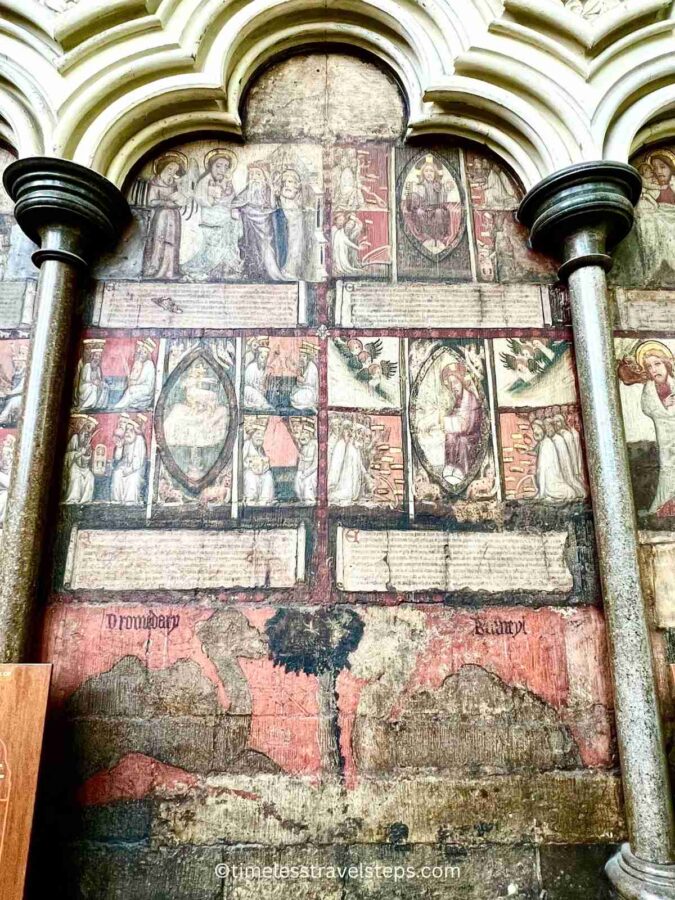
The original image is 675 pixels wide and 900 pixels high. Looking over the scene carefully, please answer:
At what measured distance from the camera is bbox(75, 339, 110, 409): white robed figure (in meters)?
3.78

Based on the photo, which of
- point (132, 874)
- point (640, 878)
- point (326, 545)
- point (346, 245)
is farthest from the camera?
point (346, 245)

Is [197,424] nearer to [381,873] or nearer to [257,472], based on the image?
[257,472]

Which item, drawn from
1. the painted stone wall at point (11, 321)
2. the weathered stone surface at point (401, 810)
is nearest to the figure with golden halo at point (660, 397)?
the weathered stone surface at point (401, 810)

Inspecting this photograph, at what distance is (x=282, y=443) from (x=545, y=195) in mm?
2199

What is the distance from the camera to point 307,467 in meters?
3.67

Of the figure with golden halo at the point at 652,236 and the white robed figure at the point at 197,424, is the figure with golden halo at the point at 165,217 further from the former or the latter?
the figure with golden halo at the point at 652,236

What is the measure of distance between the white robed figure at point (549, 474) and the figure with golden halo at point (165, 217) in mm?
2449

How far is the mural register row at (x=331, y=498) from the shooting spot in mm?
3217

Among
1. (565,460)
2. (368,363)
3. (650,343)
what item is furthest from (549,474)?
(368,363)

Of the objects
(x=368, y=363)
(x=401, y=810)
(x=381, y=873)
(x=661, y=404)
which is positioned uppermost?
(x=368, y=363)

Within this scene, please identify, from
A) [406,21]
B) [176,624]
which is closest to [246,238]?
[406,21]

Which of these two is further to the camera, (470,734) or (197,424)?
(197,424)

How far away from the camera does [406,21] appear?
13.9ft

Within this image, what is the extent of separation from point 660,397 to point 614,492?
2.68 ft
